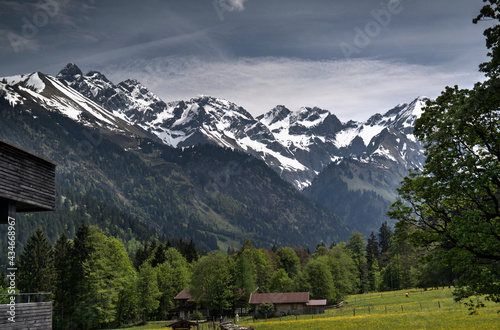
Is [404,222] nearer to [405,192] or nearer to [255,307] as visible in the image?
[405,192]

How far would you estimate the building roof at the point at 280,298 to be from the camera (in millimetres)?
98250

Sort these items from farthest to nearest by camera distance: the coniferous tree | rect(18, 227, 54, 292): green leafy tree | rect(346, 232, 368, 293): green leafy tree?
rect(346, 232, 368, 293): green leafy tree, the coniferous tree, rect(18, 227, 54, 292): green leafy tree

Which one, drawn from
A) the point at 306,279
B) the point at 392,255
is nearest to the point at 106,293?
the point at 306,279

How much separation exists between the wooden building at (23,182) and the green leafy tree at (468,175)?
24.4 metres

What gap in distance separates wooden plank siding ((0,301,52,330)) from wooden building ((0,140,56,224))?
21.6ft

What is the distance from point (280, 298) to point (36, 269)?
4992 centimetres

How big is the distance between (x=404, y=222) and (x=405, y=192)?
1832mm

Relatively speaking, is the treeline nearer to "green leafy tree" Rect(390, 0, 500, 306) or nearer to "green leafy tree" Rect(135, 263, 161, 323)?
"green leafy tree" Rect(135, 263, 161, 323)

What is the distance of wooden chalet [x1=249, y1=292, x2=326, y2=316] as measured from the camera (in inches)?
3834

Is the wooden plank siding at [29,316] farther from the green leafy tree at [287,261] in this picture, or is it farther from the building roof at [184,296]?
the green leafy tree at [287,261]

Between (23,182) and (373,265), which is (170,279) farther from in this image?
(23,182)

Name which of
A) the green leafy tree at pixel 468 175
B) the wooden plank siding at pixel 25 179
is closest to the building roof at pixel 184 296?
the wooden plank siding at pixel 25 179

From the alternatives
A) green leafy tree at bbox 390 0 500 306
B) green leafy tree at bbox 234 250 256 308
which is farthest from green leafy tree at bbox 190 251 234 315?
green leafy tree at bbox 390 0 500 306

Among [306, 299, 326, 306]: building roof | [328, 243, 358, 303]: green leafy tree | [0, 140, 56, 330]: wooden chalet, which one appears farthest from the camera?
[328, 243, 358, 303]: green leafy tree
